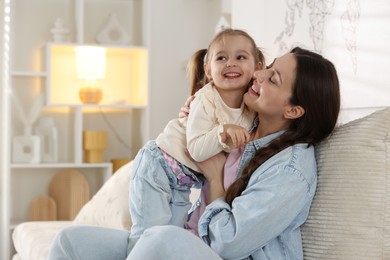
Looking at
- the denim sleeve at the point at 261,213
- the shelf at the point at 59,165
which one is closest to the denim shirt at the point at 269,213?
the denim sleeve at the point at 261,213

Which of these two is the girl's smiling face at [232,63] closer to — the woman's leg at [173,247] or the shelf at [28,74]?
the woman's leg at [173,247]

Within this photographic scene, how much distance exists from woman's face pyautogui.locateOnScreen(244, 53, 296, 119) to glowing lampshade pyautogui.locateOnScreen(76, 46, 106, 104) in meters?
2.55

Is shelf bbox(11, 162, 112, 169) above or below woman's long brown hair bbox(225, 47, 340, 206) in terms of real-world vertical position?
below

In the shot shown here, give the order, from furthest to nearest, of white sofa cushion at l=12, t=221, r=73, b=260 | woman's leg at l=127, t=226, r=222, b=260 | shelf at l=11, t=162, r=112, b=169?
shelf at l=11, t=162, r=112, b=169, white sofa cushion at l=12, t=221, r=73, b=260, woman's leg at l=127, t=226, r=222, b=260

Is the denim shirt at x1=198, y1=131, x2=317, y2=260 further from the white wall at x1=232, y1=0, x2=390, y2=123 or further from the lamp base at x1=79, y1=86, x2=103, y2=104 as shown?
the lamp base at x1=79, y1=86, x2=103, y2=104

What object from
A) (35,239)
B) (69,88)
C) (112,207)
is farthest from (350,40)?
(69,88)

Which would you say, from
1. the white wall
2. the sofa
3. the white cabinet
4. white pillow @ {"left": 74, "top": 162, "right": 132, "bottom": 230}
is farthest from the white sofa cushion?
the sofa

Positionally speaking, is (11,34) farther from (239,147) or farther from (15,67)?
(239,147)

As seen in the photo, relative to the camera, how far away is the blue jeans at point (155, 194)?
2.00 m

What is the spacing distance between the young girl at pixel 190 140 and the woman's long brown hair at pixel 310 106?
0.42 feet

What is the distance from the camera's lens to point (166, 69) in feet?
15.4

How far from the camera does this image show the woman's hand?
6.39 ft

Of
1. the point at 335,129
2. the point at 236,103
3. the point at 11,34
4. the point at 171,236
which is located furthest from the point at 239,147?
the point at 11,34

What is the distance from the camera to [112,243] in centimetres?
192
